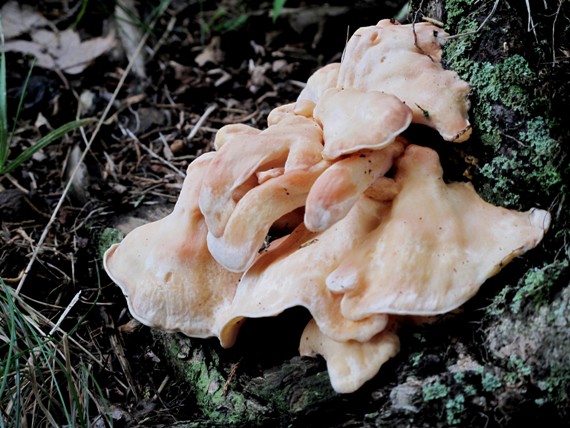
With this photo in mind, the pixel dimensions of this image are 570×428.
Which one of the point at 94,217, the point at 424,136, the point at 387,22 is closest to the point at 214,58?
the point at 94,217

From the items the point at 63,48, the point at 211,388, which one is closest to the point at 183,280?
the point at 211,388

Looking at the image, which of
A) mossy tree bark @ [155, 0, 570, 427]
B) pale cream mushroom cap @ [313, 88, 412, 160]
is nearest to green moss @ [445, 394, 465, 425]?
mossy tree bark @ [155, 0, 570, 427]

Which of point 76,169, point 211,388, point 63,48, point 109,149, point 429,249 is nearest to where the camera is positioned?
point 429,249

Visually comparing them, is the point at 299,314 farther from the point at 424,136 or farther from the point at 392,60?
the point at 392,60

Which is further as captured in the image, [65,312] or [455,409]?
[65,312]

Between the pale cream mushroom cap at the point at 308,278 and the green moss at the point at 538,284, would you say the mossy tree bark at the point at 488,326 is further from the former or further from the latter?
the pale cream mushroom cap at the point at 308,278

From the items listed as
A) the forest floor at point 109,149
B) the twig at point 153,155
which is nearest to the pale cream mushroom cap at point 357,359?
the forest floor at point 109,149

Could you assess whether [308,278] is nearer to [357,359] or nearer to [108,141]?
[357,359]
